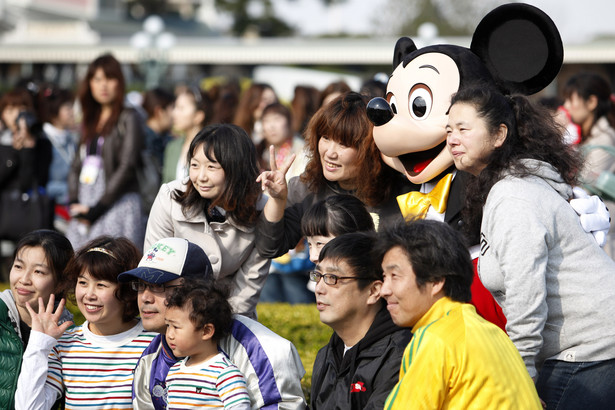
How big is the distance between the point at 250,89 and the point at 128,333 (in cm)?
499

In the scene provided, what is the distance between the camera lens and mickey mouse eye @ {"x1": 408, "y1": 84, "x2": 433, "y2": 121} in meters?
4.25

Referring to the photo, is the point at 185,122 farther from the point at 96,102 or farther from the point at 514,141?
the point at 514,141

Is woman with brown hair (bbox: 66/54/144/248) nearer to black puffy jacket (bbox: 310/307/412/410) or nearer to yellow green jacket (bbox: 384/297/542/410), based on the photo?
black puffy jacket (bbox: 310/307/412/410)

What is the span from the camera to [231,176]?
429cm

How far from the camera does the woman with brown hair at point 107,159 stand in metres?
6.88

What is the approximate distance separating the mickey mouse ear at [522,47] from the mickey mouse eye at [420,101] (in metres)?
0.35

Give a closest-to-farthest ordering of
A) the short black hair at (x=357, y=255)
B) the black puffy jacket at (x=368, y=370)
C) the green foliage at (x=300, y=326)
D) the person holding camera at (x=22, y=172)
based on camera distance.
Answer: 1. the black puffy jacket at (x=368, y=370)
2. the short black hair at (x=357, y=255)
3. the green foliage at (x=300, y=326)
4. the person holding camera at (x=22, y=172)

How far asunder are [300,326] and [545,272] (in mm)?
3665

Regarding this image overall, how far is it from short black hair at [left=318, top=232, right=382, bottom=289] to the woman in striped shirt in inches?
44.9

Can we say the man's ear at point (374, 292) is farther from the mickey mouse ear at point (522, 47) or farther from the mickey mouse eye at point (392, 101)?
the mickey mouse ear at point (522, 47)

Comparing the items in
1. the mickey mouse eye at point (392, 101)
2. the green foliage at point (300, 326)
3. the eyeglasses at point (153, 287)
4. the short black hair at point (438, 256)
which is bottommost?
the green foliage at point (300, 326)

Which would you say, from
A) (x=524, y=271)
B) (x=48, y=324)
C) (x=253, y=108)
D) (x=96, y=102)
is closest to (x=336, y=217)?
(x=524, y=271)

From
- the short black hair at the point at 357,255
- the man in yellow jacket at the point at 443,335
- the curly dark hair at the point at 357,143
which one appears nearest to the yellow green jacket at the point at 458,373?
the man in yellow jacket at the point at 443,335

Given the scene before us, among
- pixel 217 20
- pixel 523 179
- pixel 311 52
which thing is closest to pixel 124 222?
pixel 523 179
